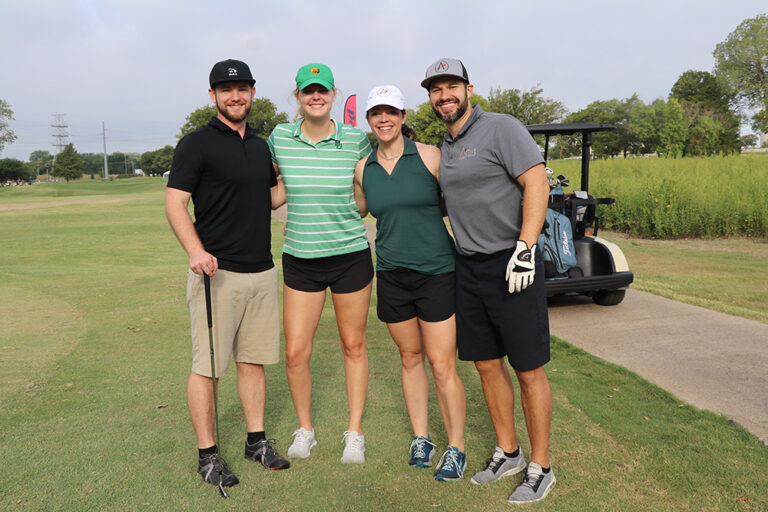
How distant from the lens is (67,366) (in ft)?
16.2

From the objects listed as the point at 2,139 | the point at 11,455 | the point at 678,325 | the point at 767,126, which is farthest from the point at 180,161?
the point at 2,139

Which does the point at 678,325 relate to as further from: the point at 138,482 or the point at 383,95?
the point at 138,482

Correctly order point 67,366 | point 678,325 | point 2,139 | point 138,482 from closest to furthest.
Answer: point 138,482, point 67,366, point 678,325, point 2,139

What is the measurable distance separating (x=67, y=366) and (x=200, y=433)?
2433 mm

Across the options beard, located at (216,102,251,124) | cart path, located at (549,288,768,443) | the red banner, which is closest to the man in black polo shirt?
beard, located at (216,102,251,124)

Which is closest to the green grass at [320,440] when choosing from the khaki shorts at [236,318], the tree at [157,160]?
the khaki shorts at [236,318]

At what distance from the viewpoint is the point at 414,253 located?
312cm

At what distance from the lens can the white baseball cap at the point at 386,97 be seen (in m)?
3.10

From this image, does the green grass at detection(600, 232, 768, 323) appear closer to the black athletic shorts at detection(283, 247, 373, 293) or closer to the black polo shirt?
the black athletic shorts at detection(283, 247, 373, 293)

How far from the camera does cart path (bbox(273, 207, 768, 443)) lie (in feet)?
13.3

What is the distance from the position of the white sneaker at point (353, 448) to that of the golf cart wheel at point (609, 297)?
4628 millimetres

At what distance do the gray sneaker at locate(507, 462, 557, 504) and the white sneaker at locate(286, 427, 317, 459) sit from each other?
1155 millimetres

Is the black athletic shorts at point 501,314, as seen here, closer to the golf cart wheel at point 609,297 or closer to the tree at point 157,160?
the golf cart wheel at point 609,297

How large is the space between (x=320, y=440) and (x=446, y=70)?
7.21 feet
